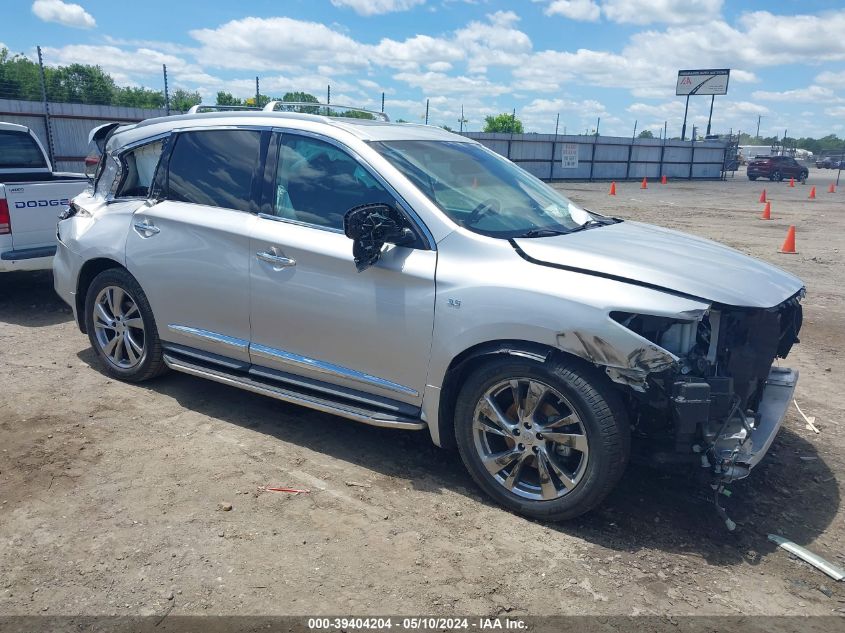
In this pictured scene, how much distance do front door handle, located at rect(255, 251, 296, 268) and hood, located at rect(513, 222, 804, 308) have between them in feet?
4.48

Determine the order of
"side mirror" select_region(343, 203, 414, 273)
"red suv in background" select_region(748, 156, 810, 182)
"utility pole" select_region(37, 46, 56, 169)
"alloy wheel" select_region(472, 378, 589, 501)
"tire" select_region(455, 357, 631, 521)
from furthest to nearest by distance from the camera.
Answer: "red suv in background" select_region(748, 156, 810, 182) → "utility pole" select_region(37, 46, 56, 169) → "side mirror" select_region(343, 203, 414, 273) → "alloy wheel" select_region(472, 378, 589, 501) → "tire" select_region(455, 357, 631, 521)

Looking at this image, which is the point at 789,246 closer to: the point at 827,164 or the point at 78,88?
the point at 78,88

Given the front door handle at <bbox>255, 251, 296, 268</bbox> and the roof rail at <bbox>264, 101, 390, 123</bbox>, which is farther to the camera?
the roof rail at <bbox>264, 101, 390, 123</bbox>

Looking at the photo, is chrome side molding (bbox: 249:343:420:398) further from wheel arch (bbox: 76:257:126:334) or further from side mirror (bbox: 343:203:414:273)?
wheel arch (bbox: 76:257:126:334)

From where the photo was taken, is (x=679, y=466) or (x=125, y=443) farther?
(x=125, y=443)

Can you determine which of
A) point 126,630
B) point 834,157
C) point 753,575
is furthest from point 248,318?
point 834,157

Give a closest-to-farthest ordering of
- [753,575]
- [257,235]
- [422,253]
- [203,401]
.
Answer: [753,575], [422,253], [257,235], [203,401]

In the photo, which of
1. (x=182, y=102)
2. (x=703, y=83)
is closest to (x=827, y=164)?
(x=703, y=83)

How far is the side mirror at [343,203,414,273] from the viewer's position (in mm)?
3678

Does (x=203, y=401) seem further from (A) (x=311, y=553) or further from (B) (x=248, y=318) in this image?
(A) (x=311, y=553)

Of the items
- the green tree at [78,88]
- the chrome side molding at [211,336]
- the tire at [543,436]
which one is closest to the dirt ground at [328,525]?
the tire at [543,436]

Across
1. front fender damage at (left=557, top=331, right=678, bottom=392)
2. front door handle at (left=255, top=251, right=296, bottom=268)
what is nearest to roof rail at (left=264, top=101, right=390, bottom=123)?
front door handle at (left=255, top=251, right=296, bottom=268)

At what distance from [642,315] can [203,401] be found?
3274mm

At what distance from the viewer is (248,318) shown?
436 cm
